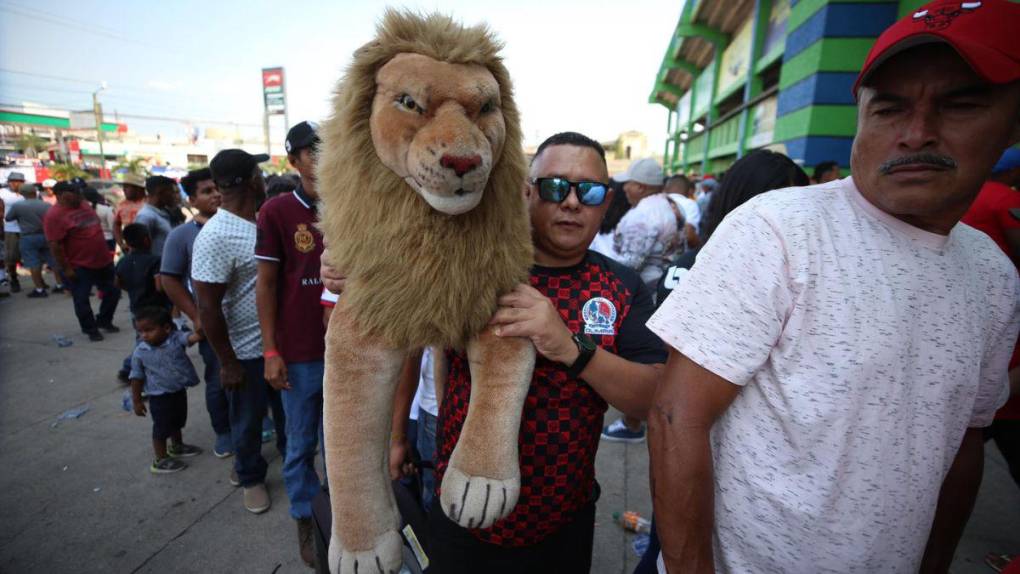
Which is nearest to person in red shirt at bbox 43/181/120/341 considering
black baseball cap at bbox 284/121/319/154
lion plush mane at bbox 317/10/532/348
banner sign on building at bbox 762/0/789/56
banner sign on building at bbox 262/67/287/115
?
black baseball cap at bbox 284/121/319/154

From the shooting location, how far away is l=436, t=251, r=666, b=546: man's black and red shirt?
146cm

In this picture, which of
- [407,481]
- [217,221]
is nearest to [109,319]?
[217,221]

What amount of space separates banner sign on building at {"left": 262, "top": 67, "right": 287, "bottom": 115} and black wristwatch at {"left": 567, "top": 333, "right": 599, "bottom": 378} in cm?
2852

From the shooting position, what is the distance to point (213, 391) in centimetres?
360

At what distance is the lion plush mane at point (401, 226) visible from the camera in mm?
1164

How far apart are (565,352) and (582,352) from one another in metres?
0.06

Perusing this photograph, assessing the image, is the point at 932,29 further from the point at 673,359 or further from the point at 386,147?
the point at 386,147

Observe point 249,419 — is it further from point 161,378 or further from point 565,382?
point 565,382

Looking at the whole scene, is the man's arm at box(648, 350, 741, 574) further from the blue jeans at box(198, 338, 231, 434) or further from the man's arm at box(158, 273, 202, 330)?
the blue jeans at box(198, 338, 231, 434)

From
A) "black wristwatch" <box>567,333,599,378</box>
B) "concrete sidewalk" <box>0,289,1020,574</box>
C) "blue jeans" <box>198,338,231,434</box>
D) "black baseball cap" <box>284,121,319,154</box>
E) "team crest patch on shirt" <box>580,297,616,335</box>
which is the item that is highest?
"black baseball cap" <box>284,121,319,154</box>

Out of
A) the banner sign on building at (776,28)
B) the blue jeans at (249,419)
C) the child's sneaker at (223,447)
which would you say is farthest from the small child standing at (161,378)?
the banner sign on building at (776,28)

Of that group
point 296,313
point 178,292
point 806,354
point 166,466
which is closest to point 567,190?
point 806,354

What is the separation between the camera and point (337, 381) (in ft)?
4.05

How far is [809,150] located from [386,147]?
8.29 metres
